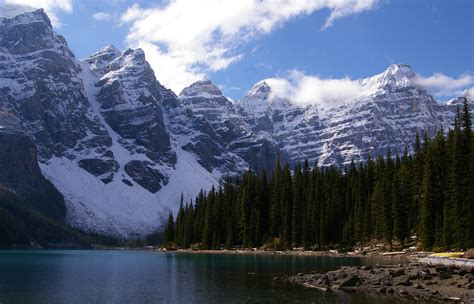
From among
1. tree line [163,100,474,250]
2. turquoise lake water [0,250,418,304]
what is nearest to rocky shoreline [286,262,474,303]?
turquoise lake water [0,250,418,304]

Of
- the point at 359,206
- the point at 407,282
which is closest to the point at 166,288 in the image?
the point at 407,282

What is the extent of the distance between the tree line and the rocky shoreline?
21.3 metres

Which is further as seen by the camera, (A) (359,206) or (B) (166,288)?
(A) (359,206)

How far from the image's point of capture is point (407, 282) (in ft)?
158

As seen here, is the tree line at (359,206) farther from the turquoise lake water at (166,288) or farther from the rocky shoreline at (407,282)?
the turquoise lake water at (166,288)

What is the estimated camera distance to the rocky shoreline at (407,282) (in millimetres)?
43000

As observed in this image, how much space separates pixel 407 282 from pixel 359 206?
67229mm

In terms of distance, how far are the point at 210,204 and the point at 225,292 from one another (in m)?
102


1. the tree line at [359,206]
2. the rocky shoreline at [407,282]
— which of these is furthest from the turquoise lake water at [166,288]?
the tree line at [359,206]

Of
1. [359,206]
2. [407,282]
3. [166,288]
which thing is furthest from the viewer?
[359,206]

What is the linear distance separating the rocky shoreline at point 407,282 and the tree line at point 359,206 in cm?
2132

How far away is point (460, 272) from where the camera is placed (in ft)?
160

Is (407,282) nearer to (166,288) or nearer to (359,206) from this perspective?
(166,288)

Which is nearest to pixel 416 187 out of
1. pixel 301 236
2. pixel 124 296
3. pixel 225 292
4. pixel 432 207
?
pixel 432 207
